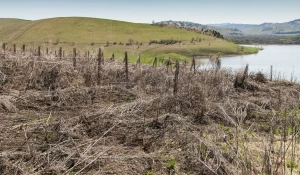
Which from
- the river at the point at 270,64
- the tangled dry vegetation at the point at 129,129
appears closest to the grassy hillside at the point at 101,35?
the river at the point at 270,64

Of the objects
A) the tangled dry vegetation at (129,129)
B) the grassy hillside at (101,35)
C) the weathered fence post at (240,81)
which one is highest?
the grassy hillside at (101,35)

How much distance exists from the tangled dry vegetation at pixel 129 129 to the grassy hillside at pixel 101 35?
31.0m

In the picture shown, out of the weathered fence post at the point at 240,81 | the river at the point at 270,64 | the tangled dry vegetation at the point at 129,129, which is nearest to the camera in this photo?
the tangled dry vegetation at the point at 129,129

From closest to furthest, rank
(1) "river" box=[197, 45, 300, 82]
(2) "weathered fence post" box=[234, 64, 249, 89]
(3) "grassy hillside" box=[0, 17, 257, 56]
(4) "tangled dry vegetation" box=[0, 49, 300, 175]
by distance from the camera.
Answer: (4) "tangled dry vegetation" box=[0, 49, 300, 175] < (2) "weathered fence post" box=[234, 64, 249, 89] < (1) "river" box=[197, 45, 300, 82] < (3) "grassy hillside" box=[0, 17, 257, 56]

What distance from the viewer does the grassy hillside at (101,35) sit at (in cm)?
4691

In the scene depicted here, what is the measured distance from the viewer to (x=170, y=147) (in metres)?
6.05

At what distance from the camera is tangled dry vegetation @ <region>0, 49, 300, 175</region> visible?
4.84 m

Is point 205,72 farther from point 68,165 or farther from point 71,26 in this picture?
point 71,26

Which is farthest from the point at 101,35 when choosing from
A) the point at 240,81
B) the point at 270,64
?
the point at 240,81

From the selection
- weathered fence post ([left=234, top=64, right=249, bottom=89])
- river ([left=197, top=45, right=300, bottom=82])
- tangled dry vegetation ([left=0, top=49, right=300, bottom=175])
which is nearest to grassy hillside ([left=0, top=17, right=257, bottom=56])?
river ([left=197, top=45, right=300, bottom=82])

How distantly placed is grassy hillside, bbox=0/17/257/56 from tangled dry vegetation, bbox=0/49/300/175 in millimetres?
31028

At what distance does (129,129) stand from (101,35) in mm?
50359

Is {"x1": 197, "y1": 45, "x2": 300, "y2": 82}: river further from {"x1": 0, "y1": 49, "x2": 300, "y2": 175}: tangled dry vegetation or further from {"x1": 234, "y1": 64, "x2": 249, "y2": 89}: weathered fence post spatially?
{"x1": 0, "y1": 49, "x2": 300, "y2": 175}: tangled dry vegetation

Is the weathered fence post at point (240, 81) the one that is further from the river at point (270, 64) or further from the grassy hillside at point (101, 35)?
the grassy hillside at point (101, 35)
